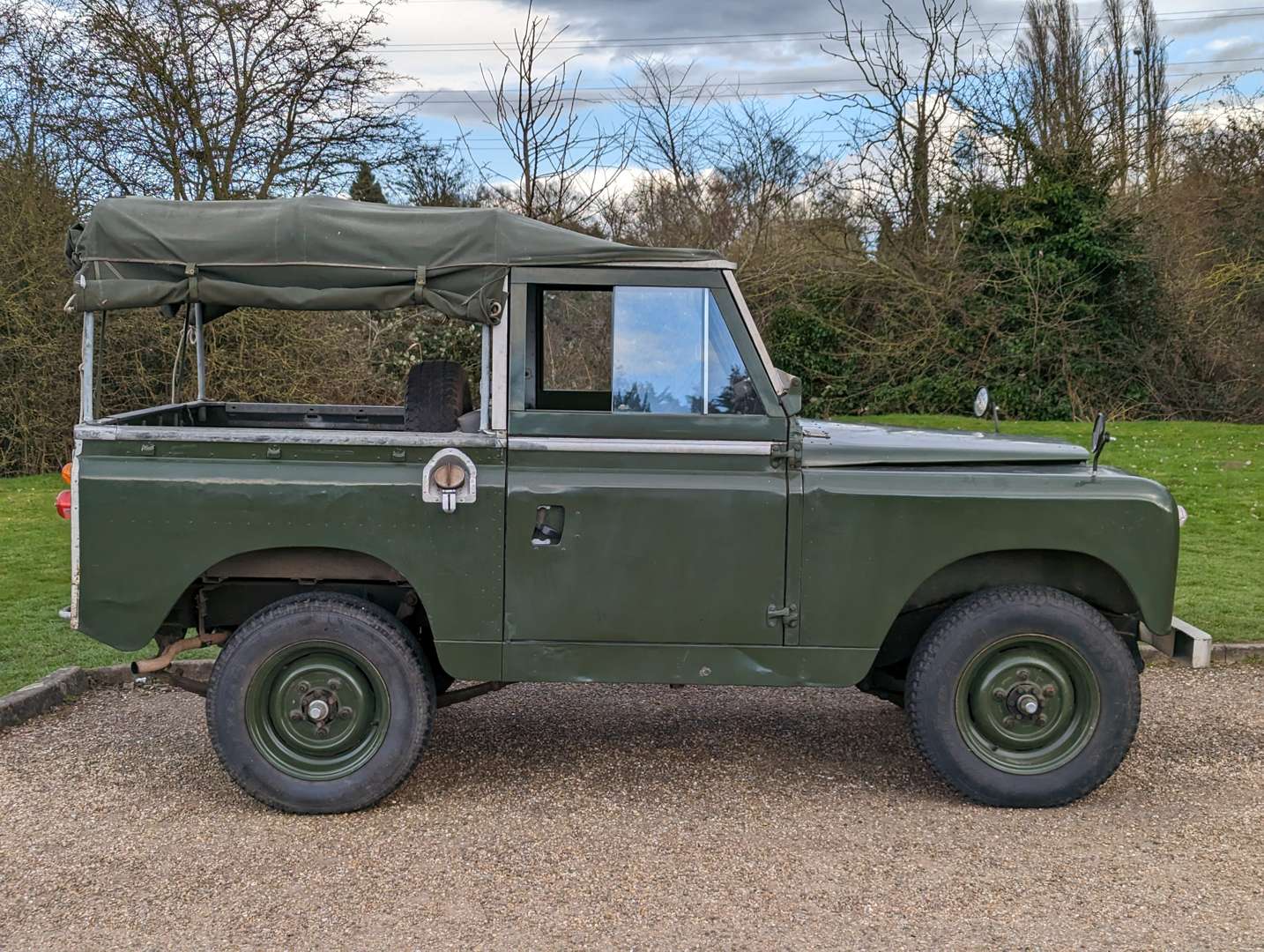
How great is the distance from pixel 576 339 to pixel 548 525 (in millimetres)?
941

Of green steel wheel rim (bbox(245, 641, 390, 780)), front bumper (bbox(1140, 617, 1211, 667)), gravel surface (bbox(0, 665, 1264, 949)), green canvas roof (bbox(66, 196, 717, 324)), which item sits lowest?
gravel surface (bbox(0, 665, 1264, 949))

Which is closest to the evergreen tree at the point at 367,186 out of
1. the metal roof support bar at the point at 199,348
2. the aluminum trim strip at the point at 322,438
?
the metal roof support bar at the point at 199,348

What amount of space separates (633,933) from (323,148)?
46.7ft

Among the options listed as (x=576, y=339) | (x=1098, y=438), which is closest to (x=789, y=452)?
(x=576, y=339)

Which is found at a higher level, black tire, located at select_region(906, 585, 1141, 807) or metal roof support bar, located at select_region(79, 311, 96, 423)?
metal roof support bar, located at select_region(79, 311, 96, 423)

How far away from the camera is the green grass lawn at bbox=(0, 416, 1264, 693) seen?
7.19 meters

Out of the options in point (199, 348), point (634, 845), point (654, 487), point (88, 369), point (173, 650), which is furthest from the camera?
point (199, 348)

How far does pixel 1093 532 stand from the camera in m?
4.65

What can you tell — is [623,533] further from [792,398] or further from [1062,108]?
[1062,108]

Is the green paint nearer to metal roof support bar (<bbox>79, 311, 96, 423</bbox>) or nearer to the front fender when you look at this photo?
the front fender

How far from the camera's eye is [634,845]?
4434mm

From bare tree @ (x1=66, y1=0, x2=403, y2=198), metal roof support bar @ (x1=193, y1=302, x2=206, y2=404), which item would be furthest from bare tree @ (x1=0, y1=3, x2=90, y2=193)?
metal roof support bar @ (x1=193, y1=302, x2=206, y2=404)

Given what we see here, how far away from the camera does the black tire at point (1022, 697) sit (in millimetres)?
4715

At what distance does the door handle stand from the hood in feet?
3.29
